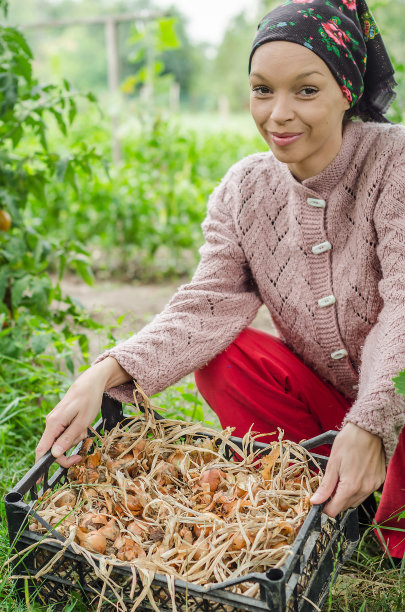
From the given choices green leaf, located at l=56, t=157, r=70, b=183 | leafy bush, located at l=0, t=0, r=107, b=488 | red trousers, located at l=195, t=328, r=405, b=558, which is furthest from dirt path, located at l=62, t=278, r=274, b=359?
red trousers, located at l=195, t=328, r=405, b=558

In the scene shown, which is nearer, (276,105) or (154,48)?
(276,105)

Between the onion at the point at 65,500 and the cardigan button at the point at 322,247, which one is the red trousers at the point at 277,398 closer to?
the cardigan button at the point at 322,247

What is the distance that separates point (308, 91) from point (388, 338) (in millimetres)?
560

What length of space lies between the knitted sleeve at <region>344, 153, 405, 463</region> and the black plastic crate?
11 centimetres

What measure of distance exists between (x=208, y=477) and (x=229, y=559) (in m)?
0.20

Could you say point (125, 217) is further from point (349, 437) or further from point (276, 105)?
point (349, 437)

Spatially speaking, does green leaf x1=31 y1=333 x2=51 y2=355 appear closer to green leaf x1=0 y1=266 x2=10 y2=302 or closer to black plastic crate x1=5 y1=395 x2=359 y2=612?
green leaf x1=0 y1=266 x2=10 y2=302

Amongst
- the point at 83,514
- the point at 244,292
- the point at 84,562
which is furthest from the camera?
the point at 244,292

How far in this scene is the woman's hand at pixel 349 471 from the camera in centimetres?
117

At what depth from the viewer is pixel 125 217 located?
400 cm

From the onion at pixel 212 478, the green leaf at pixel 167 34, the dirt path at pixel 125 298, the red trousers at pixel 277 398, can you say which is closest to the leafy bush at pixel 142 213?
the dirt path at pixel 125 298

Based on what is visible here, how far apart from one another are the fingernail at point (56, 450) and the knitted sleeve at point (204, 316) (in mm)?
180

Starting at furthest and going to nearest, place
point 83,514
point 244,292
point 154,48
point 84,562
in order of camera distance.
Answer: point 154,48 → point 244,292 → point 83,514 → point 84,562

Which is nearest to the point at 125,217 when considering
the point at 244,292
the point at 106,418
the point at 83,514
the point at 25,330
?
the point at 25,330
